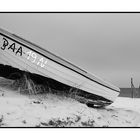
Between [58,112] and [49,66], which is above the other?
[49,66]

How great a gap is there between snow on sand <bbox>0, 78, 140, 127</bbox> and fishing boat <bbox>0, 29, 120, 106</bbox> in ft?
0.35

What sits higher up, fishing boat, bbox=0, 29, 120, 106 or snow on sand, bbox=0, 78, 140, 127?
fishing boat, bbox=0, 29, 120, 106

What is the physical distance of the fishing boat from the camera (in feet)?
7.63

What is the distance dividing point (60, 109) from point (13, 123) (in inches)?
14.7

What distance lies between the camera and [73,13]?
245 cm

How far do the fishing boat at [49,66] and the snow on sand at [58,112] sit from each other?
0.11 m

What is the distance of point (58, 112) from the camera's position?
235cm

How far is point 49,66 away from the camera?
7.71 ft

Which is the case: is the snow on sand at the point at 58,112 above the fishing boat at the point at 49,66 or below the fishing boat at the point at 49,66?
below

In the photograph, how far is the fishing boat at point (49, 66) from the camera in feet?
7.63

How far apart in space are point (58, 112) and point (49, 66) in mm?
360

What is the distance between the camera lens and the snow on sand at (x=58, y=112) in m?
2.28

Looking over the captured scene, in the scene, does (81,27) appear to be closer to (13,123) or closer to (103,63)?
(103,63)
